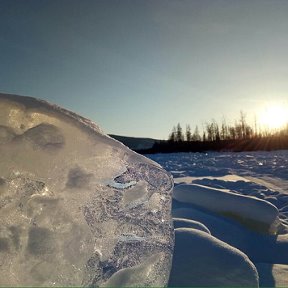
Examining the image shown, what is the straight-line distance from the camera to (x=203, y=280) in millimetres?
1357

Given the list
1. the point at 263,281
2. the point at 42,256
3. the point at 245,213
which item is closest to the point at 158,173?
the point at 42,256

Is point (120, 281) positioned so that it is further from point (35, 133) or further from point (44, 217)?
point (35, 133)

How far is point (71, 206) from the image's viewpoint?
1240mm

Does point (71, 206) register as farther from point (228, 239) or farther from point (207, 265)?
point (228, 239)

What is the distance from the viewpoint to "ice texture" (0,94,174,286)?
1155mm

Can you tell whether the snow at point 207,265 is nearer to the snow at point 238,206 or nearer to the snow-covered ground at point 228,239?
the snow-covered ground at point 228,239

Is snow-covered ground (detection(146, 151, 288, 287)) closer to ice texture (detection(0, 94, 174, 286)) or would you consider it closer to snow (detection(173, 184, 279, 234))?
snow (detection(173, 184, 279, 234))

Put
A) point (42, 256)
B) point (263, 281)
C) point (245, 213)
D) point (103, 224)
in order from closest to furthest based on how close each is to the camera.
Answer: point (42, 256), point (103, 224), point (263, 281), point (245, 213)

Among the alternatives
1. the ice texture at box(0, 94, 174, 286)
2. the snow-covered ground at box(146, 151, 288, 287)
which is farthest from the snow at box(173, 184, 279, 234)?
the ice texture at box(0, 94, 174, 286)

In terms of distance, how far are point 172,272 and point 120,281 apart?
285 mm

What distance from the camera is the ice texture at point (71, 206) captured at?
3.79 ft

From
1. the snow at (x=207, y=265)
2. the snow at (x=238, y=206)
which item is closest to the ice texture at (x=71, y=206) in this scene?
the snow at (x=207, y=265)

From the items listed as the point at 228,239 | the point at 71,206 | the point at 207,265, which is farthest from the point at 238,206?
the point at 71,206

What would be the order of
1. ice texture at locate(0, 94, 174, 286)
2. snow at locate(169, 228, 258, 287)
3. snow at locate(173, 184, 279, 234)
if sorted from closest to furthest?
ice texture at locate(0, 94, 174, 286), snow at locate(169, 228, 258, 287), snow at locate(173, 184, 279, 234)
